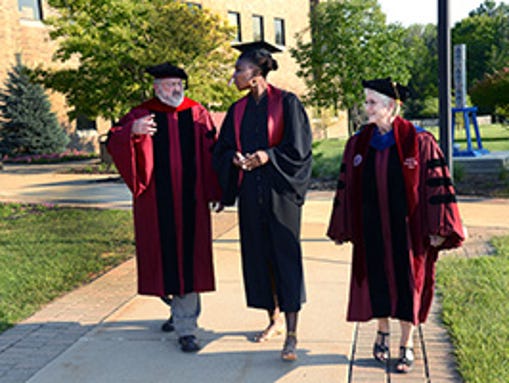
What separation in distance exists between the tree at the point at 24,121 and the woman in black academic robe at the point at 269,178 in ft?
73.0

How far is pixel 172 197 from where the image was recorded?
433cm

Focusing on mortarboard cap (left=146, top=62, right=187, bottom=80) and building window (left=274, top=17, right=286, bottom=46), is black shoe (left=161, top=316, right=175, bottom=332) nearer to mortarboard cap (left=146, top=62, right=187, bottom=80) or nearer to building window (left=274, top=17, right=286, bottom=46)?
mortarboard cap (left=146, top=62, right=187, bottom=80)

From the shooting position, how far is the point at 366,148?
369cm

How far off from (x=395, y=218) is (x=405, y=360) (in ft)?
3.00

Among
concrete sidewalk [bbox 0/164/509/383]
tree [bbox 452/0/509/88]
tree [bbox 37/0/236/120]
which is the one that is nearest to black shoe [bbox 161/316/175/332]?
concrete sidewalk [bbox 0/164/509/383]

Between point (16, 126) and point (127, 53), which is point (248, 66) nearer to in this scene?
point (127, 53)

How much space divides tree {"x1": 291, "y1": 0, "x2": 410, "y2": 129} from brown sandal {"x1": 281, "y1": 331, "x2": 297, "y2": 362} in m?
23.4

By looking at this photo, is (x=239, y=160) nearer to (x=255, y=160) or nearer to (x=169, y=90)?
(x=255, y=160)

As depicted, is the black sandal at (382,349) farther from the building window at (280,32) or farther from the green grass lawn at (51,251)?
the building window at (280,32)

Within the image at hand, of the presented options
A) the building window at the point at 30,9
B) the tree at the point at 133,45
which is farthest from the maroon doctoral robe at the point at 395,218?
the building window at the point at 30,9

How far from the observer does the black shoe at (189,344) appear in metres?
4.21

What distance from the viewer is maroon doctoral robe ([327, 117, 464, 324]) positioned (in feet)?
11.6

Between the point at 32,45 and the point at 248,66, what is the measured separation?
24802 millimetres

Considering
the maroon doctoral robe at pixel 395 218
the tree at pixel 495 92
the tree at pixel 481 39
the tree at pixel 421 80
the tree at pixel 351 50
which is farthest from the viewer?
the tree at pixel 481 39
